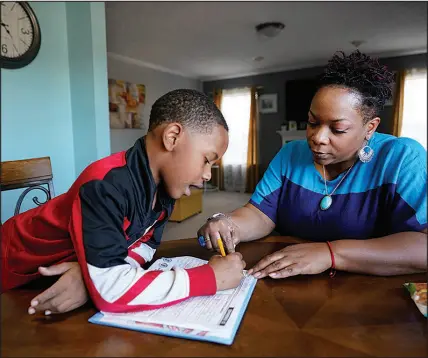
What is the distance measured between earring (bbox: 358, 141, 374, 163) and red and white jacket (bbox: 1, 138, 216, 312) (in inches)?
25.3

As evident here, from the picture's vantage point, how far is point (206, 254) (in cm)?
98

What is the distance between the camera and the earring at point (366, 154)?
104 cm

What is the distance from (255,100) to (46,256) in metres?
6.30

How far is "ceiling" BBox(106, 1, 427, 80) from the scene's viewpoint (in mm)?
3316

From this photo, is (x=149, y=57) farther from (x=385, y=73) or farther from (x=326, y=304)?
(x=326, y=304)

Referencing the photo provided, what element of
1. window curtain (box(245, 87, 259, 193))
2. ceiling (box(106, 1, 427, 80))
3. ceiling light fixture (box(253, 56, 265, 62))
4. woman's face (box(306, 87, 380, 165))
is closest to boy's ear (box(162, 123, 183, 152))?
woman's face (box(306, 87, 380, 165))

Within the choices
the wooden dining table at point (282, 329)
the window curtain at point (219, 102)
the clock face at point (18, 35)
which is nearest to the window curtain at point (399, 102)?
the window curtain at point (219, 102)

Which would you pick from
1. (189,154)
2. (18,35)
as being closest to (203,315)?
(189,154)

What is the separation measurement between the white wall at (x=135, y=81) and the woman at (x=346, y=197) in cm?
442

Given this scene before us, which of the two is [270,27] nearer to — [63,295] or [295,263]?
[295,263]

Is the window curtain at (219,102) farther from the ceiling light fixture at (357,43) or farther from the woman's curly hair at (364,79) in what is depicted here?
the woman's curly hair at (364,79)

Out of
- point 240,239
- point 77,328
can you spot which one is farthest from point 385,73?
point 77,328

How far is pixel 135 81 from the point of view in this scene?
564 cm

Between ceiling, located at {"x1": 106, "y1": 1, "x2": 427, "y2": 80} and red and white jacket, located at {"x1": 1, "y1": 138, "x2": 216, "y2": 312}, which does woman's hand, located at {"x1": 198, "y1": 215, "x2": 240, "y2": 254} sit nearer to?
red and white jacket, located at {"x1": 1, "y1": 138, "x2": 216, "y2": 312}
